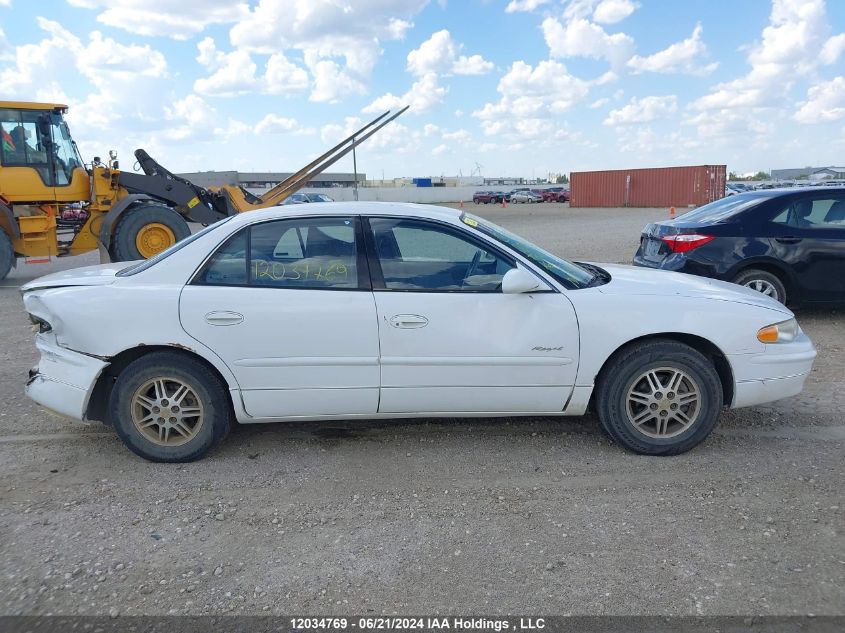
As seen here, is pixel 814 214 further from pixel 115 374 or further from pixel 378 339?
pixel 115 374

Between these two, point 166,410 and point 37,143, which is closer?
point 166,410

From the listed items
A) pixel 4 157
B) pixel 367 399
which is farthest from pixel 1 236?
pixel 367 399

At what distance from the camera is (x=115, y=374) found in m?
4.00

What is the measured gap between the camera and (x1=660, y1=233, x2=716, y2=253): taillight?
7195mm

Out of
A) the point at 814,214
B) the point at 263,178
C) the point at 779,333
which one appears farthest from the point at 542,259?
the point at 263,178

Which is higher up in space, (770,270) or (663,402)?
(770,270)

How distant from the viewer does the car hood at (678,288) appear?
13.3 feet

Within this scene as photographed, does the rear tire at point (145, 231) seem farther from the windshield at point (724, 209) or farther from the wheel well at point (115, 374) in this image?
the windshield at point (724, 209)

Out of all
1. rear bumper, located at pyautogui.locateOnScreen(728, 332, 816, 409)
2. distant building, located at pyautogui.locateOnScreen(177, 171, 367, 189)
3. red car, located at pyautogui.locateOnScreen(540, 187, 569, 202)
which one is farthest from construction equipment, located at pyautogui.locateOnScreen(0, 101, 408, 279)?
distant building, located at pyautogui.locateOnScreen(177, 171, 367, 189)

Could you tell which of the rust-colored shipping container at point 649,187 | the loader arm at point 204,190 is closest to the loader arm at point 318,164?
the loader arm at point 204,190

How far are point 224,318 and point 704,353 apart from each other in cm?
295

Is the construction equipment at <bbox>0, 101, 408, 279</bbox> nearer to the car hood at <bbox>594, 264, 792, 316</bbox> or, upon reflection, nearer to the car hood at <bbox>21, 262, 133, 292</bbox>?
the car hood at <bbox>21, 262, 133, 292</bbox>

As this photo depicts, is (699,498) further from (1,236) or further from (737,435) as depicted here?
(1,236)

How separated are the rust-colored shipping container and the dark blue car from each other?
3413 centimetres
